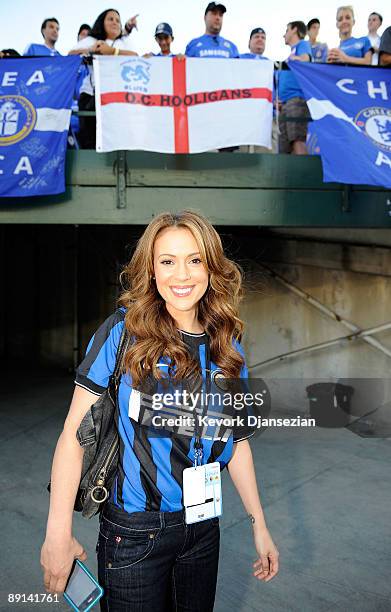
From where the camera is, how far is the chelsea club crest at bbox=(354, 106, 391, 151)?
223 inches

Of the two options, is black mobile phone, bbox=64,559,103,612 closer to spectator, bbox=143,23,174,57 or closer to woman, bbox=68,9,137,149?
woman, bbox=68,9,137,149

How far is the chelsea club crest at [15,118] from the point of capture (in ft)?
18.1

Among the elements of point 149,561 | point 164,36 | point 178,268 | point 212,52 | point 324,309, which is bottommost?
point 149,561

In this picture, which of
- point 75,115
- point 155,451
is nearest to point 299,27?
point 75,115

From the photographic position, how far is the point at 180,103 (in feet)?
18.5

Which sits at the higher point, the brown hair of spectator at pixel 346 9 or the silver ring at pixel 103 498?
the brown hair of spectator at pixel 346 9

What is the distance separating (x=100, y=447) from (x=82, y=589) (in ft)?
1.63

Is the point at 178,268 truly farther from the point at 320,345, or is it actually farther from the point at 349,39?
the point at 349,39

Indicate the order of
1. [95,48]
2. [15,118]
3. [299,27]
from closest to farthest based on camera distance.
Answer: [15,118], [95,48], [299,27]

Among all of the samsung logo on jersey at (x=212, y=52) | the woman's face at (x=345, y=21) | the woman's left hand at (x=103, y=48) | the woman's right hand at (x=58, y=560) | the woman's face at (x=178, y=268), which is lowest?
the woman's right hand at (x=58, y=560)

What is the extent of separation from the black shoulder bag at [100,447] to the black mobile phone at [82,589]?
19 cm

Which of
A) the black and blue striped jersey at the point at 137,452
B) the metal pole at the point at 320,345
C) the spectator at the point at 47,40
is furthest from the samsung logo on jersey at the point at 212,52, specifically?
the black and blue striped jersey at the point at 137,452

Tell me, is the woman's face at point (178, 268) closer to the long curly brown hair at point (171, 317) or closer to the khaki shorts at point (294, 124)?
the long curly brown hair at point (171, 317)

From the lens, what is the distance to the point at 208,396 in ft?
6.89
